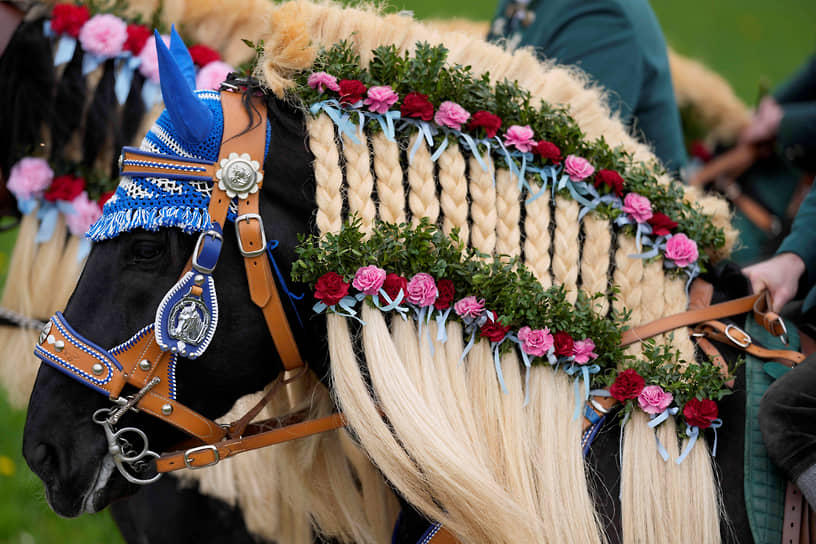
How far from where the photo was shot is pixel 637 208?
1793 millimetres

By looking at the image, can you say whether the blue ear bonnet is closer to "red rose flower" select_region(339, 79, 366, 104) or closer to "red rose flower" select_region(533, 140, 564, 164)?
"red rose flower" select_region(339, 79, 366, 104)

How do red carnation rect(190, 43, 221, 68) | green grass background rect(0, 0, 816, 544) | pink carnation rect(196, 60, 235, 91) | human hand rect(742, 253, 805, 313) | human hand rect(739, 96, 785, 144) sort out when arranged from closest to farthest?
human hand rect(742, 253, 805, 313) < pink carnation rect(196, 60, 235, 91) < red carnation rect(190, 43, 221, 68) < green grass background rect(0, 0, 816, 544) < human hand rect(739, 96, 785, 144)

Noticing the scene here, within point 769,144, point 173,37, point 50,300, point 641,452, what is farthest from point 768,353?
point 769,144

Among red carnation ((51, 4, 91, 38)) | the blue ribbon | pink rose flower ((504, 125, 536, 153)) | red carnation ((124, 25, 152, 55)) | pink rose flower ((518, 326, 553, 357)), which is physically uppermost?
pink rose flower ((504, 125, 536, 153))

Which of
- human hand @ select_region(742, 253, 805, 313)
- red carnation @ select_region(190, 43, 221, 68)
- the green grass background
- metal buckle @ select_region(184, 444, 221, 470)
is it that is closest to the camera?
metal buckle @ select_region(184, 444, 221, 470)

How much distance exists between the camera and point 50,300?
2.75m

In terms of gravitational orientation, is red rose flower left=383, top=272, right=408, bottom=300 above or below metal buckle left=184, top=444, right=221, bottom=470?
above

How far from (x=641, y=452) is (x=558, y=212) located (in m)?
0.60

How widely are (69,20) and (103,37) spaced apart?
152mm

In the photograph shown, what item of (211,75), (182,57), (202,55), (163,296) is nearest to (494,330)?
(163,296)

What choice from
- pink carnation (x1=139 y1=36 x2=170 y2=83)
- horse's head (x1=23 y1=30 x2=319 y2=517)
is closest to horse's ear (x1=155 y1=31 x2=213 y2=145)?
horse's head (x1=23 y1=30 x2=319 y2=517)

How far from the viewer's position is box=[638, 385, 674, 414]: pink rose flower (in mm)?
1653

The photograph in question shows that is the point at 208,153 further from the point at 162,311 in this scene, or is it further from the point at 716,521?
the point at 716,521

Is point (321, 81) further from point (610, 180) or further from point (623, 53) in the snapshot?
point (623, 53)
